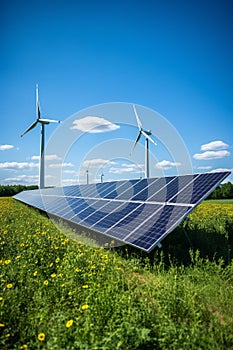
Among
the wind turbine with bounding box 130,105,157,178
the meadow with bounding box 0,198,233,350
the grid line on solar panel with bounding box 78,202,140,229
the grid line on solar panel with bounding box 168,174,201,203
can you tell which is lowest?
the meadow with bounding box 0,198,233,350

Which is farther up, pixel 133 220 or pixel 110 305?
pixel 133 220

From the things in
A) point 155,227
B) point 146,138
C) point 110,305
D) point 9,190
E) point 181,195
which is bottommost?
point 110,305

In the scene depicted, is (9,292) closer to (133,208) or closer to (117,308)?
(117,308)

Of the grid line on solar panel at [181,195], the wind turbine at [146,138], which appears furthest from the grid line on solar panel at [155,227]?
the wind turbine at [146,138]

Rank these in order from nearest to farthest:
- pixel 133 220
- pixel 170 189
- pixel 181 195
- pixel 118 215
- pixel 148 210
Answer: pixel 133 220 < pixel 181 195 < pixel 148 210 < pixel 118 215 < pixel 170 189

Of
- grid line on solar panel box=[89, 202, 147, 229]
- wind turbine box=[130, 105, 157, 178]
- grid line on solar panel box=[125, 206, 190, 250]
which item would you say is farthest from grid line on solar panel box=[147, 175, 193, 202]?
wind turbine box=[130, 105, 157, 178]

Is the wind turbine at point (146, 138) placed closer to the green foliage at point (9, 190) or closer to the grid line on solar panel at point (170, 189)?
the grid line on solar panel at point (170, 189)

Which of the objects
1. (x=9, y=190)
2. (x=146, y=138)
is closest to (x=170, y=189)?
(x=146, y=138)

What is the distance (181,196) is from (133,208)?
189cm

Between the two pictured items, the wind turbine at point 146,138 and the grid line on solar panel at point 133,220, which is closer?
the grid line on solar panel at point 133,220

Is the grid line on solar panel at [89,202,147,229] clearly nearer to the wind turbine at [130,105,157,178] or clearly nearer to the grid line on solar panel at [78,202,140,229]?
the grid line on solar panel at [78,202,140,229]

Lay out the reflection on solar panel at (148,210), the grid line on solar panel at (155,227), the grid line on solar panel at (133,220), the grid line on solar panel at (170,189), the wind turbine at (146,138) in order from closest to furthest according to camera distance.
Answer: the grid line on solar panel at (155,227), the reflection on solar panel at (148,210), the grid line on solar panel at (133,220), the grid line on solar panel at (170,189), the wind turbine at (146,138)

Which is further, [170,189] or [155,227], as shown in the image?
[170,189]

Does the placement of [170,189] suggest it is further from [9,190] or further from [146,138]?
[9,190]
